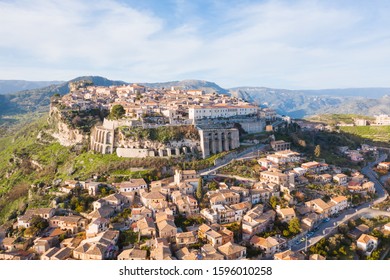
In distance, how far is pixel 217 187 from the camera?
30391 mm

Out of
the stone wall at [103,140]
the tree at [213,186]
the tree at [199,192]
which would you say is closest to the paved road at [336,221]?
the tree at [199,192]

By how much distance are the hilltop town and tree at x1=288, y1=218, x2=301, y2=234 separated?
8 centimetres

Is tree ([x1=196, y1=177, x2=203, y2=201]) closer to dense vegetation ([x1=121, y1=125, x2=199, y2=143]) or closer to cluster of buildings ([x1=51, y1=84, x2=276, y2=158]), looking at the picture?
cluster of buildings ([x1=51, y1=84, x2=276, y2=158])

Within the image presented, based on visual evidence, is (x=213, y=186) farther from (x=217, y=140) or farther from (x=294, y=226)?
(x=217, y=140)

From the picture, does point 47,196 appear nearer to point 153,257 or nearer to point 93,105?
point 153,257

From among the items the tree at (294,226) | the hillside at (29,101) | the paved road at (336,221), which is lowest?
the paved road at (336,221)

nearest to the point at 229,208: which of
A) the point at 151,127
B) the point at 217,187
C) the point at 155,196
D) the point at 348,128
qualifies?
the point at 217,187

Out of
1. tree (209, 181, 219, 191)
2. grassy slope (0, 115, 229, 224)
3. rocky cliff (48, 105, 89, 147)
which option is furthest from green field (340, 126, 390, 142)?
rocky cliff (48, 105, 89, 147)

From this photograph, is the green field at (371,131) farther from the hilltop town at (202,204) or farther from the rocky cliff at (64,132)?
the rocky cliff at (64,132)

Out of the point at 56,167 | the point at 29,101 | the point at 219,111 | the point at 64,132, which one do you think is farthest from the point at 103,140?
the point at 29,101

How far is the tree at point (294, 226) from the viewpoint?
24.8 meters

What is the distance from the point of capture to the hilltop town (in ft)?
75.0

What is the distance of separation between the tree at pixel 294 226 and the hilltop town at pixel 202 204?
75 millimetres

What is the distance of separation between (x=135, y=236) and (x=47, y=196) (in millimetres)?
13157
